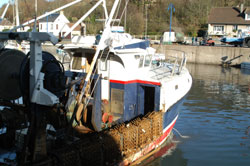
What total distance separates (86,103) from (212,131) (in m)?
7.77

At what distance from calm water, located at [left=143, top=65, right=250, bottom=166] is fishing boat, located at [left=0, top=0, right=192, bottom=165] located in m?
1.39

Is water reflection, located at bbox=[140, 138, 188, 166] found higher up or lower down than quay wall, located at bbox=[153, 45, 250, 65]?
lower down

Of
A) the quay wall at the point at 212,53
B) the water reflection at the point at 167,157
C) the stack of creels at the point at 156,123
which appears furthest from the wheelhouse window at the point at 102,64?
the quay wall at the point at 212,53

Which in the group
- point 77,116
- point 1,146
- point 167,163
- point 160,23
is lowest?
point 167,163

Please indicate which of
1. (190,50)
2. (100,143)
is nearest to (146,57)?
(100,143)

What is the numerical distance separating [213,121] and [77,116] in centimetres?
924

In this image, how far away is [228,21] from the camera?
203 feet

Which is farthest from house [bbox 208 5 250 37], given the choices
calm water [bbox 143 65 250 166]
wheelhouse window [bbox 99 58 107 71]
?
wheelhouse window [bbox 99 58 107 71]

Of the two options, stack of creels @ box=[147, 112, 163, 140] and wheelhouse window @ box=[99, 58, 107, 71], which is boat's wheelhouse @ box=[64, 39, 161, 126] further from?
stack of creels @ box=[147, 112, 163, 140]

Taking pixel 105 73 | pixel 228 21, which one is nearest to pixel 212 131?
pixel 105 73

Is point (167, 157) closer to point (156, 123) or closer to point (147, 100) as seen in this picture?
point (156, 123)

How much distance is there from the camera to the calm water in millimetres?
11180

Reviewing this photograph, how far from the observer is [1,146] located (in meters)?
8.52

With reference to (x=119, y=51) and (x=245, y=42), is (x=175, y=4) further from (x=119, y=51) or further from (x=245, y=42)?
(x=119, y=51)
